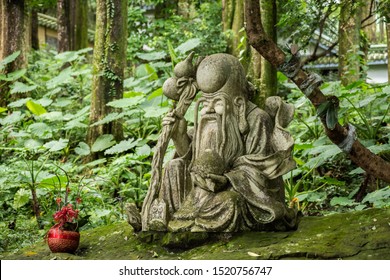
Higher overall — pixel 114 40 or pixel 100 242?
pixel 114 40

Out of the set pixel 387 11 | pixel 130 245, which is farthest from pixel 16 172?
pixel 387 11

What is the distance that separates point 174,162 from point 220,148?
1.42ft

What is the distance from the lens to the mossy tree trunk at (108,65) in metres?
10.5

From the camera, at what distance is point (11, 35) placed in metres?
12.6

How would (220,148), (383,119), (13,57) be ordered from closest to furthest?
1. (220,148)
2. (383,119)
3. (13,57)

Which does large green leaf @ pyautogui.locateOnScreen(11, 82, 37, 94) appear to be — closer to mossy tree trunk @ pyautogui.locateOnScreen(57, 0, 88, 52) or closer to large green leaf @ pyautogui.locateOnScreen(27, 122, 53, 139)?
large green leaf @ pyautogui.locateOnScreen(27, 122, 53, 139)

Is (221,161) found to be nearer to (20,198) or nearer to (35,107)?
(20,198)

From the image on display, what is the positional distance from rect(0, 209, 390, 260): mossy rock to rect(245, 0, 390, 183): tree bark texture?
15.3 inches

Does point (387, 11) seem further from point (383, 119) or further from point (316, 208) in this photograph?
point (316, 208)

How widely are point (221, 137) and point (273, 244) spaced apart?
1.09 metres

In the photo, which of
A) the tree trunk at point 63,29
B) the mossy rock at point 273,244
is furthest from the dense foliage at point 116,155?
the tree trunk at point 63,29

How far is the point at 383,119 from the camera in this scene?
27.7 ft

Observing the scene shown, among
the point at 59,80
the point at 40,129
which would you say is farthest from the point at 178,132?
the point at 59,80

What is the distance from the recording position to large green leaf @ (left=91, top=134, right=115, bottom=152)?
1016 centimetres
